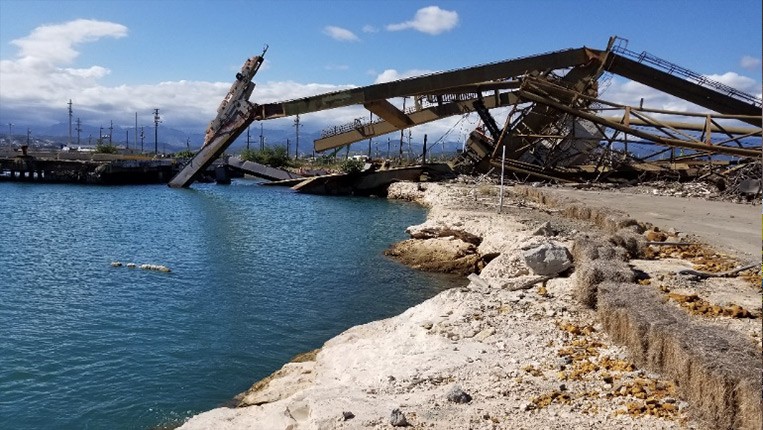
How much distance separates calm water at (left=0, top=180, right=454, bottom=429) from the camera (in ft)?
28.2

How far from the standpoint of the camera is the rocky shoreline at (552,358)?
18.1ft

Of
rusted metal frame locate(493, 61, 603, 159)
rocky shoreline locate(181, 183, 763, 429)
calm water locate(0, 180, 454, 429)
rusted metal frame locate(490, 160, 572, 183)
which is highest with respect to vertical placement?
rusted metal frame locate(493, 61, 603, 159)

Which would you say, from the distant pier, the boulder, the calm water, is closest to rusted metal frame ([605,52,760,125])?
the calm water

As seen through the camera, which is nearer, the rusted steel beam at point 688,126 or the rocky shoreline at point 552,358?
the rocky shoreline at point 552,358

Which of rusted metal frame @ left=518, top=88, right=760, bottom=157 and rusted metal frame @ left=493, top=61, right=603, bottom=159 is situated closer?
rusted metal frame @ left=518, top=88, right=760, bottom=157

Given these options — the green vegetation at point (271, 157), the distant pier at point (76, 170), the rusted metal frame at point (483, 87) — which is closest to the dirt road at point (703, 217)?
the rusted metal frame at point (483, 87)

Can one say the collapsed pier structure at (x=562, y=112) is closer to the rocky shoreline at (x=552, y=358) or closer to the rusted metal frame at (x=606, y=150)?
the rusted metal frame at (x=606, y=150)

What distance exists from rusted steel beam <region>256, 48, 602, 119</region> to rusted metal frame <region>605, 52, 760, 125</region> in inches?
55.4

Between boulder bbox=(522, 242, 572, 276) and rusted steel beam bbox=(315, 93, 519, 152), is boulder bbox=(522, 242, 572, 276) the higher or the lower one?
the lower one

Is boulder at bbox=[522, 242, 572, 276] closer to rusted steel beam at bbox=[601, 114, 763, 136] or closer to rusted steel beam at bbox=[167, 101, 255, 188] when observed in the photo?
rusted steel beam at bbox=[601, 114, 763, 136]

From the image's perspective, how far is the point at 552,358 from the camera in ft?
23.4

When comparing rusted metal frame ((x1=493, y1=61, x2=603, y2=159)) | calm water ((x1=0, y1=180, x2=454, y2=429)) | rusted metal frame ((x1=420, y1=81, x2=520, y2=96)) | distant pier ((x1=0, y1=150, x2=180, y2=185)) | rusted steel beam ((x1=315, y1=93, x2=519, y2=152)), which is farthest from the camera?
distant pier ((x1=0, y1=150, x2=180, y2=185))

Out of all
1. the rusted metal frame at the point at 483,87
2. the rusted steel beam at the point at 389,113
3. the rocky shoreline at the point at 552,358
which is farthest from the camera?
the rusted steel beam at the point at 389,113

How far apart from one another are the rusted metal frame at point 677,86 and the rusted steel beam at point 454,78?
1407mm
